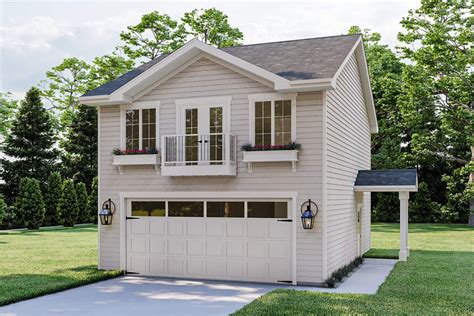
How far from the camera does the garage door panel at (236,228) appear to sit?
42.2ft

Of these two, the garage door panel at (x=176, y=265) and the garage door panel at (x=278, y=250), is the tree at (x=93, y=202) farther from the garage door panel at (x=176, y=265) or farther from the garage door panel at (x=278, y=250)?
the garage door panel at (x=278, y=250)

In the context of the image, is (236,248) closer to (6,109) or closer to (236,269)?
(236,269)

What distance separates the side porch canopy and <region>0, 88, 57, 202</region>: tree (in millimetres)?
22889

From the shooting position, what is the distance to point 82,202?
33219mm

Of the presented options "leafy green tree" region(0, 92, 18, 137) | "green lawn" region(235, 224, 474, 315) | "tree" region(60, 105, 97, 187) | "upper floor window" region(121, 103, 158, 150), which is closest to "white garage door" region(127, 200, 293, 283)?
"upper floor window" region(121, 103, 158, 150)

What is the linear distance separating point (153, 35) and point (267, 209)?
26856 mm

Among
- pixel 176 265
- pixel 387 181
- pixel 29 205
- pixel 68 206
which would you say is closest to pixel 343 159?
pixel 387 181

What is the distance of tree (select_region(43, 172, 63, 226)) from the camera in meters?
31.6

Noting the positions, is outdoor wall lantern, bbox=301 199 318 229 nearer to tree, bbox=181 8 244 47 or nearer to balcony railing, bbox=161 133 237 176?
balcony railing, bbox=161 133 237 176

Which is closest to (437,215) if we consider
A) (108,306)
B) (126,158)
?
(126,158)

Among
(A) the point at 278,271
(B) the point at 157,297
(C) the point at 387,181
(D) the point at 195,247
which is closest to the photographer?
(B) the point at 157,297

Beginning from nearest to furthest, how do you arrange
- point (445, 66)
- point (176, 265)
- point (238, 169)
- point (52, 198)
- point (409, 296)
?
1. point (409, 296)
2. point (238, 169)
3. point (176, 265)
4. point (445, 66)
5. point (52, 198)

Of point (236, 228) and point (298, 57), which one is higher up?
point (298, 57)

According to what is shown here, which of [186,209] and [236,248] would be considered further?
[186,209]
